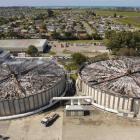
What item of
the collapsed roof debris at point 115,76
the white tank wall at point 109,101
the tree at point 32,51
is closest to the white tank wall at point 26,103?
the white tank wall at point 109,101

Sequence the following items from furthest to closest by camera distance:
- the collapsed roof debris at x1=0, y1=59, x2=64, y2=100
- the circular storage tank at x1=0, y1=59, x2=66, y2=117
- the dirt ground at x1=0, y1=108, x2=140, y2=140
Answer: the collapsed roof debris at x1=0, y1=59, x2=64, y2=100 < the circular storage tank at x1=0, y1=59, x2=66, y2=117 < the dirt ground at x1=0, y1=108, x2=140, y2=140

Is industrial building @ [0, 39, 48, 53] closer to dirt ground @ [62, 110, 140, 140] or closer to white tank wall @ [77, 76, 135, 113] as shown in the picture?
white tank wall @ [77, 76, 135, 113]

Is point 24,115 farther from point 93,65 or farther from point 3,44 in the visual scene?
point 3,44

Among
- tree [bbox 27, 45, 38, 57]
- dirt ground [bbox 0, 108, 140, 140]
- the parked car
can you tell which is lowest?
dirt ground [bbox 0, 108, 140, 140]

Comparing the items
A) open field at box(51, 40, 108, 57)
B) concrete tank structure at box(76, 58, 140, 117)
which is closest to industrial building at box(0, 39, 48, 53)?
open field at box(51, 40, 108, 57)

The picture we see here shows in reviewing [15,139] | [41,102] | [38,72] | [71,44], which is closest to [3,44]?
[71,44]

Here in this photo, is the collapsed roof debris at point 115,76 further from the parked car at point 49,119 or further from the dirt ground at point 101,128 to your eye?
the parked car at point 49,119
